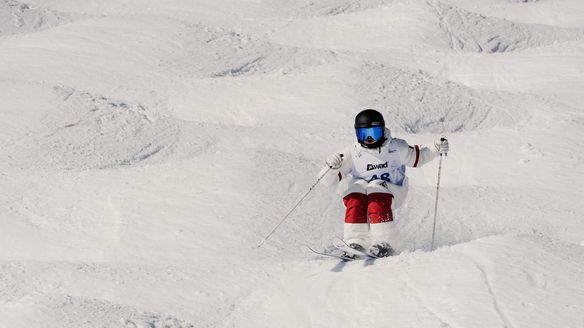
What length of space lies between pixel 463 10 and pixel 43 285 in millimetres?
8912

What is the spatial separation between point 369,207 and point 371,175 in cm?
32

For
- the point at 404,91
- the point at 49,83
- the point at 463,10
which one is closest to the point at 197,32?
the point at 49,83

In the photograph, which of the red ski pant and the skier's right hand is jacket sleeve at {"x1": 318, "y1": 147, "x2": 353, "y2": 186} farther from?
the red ski pant

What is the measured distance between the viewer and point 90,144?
8.39 meters

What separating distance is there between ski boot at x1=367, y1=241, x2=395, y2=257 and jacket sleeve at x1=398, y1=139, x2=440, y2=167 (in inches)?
33.3

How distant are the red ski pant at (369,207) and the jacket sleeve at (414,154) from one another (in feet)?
1.25

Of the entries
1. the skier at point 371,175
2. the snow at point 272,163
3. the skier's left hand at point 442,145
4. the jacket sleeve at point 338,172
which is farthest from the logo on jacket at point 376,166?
the snow at point 272,163

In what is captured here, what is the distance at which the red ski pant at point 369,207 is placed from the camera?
20.8 ft

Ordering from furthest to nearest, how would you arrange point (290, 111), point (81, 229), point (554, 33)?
point (554, 33) → point (290, 111) → point (81, 229)

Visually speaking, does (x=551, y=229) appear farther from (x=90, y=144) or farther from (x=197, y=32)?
(x=197, y=32)

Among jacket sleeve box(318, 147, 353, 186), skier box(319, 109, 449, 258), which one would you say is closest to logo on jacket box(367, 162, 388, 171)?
skier box(319, 109, 449, 258)

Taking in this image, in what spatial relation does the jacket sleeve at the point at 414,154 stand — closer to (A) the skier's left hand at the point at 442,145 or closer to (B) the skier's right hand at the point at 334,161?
(A) the skier's left hand at the point at 442,145

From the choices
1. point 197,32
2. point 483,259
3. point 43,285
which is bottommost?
point 43,285

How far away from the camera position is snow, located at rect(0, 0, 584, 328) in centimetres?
530
